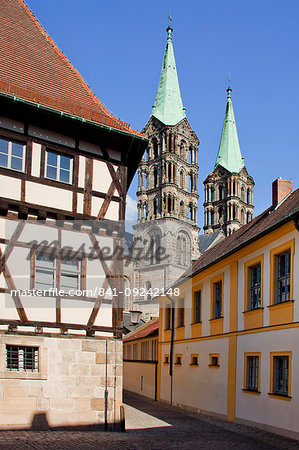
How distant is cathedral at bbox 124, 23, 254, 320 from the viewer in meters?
72.3

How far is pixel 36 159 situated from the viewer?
1403 cm

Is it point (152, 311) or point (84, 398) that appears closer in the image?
point (84, 398)

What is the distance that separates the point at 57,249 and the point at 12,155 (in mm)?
2620

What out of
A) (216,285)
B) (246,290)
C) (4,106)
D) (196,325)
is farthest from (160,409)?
(4,106)

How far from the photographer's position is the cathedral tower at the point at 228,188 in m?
89.8

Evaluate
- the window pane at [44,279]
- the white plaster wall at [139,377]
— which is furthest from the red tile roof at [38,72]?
the white plaster wall at [139,377]

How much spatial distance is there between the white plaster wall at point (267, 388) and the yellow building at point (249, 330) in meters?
0.02

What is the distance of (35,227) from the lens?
1380cm

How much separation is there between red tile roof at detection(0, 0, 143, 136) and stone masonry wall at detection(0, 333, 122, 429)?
5970mm

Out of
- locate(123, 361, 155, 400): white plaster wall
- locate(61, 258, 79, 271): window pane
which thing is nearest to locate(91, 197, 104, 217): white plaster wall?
locate(61, 258, 79, 271): window pane

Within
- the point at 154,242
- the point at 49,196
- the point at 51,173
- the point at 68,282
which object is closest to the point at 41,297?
the point at 68,282

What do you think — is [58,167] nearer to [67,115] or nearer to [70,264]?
[67,115]

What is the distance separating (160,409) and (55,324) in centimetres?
1064

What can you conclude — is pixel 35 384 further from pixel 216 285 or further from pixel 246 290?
pixel 216 285
